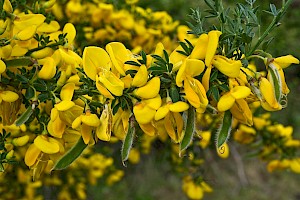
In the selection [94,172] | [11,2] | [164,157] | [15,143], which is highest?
[11,2]

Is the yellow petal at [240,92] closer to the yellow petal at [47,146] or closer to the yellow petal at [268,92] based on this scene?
the yellow petal at [268,92]

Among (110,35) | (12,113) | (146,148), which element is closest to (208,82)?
(12,113)

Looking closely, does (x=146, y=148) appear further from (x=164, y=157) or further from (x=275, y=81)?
(x=275, y=81)

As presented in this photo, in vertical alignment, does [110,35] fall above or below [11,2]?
below

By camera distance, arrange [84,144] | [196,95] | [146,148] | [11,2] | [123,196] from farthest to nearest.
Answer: [123,196] < [146,148] < [11,2] < [84,144] < [196,95]

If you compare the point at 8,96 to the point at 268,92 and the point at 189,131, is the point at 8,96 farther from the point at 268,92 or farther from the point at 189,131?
the point at 268,92

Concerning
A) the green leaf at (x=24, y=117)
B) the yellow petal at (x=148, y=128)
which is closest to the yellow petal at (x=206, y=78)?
the yellow petal at (x=148, y=128)

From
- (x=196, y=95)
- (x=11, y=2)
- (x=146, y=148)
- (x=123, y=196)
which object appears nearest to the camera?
(x=196, y=95)
